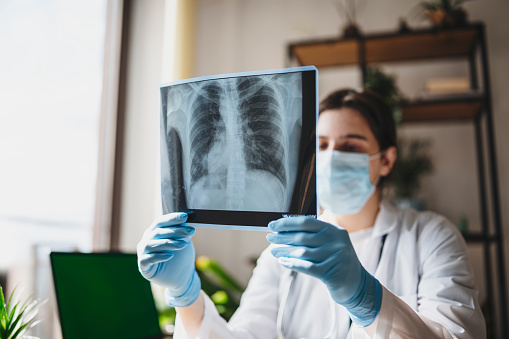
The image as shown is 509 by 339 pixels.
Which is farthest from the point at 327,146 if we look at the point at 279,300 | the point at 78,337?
the point at 78,337

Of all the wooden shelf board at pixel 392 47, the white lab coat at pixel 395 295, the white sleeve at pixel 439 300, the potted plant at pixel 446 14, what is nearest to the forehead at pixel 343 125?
the white lab coat at pixel 395 295

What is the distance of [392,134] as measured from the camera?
1481mm

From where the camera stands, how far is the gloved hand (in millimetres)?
946

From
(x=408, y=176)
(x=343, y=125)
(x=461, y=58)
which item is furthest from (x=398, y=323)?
(x=461, y=58)

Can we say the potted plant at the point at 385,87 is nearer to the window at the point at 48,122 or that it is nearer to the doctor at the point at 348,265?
the doctor at the point at 348,265

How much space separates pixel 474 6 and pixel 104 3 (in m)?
2.20

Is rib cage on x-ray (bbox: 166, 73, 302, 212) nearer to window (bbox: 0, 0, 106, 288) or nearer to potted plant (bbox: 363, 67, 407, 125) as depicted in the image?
window (bbox: 0, 0, 106, 288)

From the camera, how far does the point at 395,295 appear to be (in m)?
0.95

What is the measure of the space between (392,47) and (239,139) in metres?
1.98

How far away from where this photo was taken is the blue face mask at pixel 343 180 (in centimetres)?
134

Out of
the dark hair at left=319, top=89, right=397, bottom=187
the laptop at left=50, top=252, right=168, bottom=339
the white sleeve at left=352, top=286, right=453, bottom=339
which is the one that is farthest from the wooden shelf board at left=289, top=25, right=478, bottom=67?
the white sleeve at left=352, top=286, right=453, bottom=339

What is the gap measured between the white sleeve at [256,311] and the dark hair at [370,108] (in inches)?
21.5

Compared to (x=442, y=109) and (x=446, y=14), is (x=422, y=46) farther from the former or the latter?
(x=442, y=109)

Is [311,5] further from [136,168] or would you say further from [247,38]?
[136,168]
